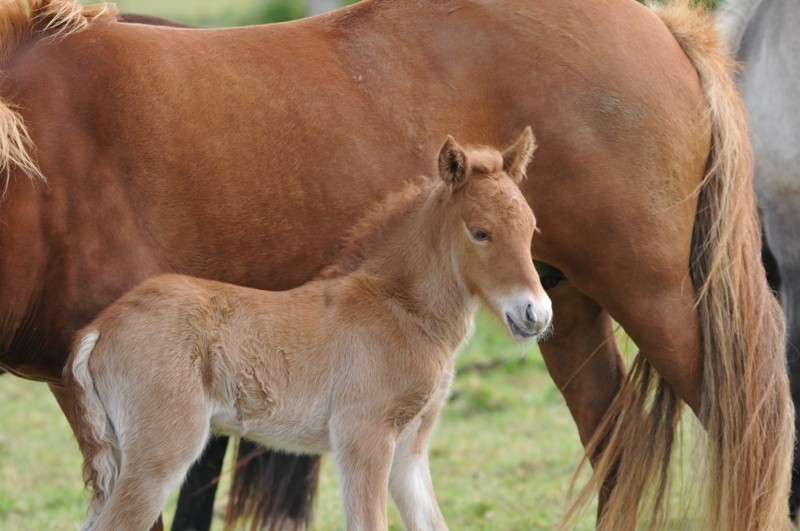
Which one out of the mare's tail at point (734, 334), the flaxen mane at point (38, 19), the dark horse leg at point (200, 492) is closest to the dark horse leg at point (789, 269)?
the mare's tail at point (734, 334)

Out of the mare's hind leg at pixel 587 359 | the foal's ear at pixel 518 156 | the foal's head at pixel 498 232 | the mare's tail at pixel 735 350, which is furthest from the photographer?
the mare's hind leg at pixel 587 359

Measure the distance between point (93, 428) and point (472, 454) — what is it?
4.06 meters

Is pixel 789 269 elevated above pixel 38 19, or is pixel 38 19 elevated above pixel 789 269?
pixel 38 19

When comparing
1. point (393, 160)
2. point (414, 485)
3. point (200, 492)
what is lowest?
point (200, 492)

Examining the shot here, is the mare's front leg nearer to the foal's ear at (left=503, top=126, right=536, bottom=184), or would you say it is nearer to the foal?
the foal

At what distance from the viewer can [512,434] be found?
733 centimetres

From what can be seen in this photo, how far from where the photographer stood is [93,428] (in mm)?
3133

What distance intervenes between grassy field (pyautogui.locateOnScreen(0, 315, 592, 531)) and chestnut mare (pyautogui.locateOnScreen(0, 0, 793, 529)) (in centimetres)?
60

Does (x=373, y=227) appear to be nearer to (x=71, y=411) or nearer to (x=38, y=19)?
(x=71, y=411)

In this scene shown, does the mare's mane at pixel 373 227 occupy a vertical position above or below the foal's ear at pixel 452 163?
below

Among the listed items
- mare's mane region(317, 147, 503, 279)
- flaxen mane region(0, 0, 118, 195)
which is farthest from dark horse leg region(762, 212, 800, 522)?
flaxen mane region(0, 0, 118, 195)

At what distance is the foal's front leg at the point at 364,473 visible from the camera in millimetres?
3193

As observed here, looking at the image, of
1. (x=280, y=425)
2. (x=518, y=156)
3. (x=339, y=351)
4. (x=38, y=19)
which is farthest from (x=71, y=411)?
(x=518, y=156)

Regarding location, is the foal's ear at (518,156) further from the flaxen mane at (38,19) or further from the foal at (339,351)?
the flaxen mane at (38,19)
